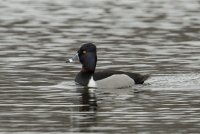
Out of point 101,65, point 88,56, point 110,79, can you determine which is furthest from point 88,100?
point 101,65

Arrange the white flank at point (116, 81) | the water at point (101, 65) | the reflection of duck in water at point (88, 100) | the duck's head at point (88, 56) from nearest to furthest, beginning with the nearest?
the water at point (101, 65) < the reflection of duck in water at point (88, 100) < the white flank at point (116, 81) < the duck's head at point (88, 56)

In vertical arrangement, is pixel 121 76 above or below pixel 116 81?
above

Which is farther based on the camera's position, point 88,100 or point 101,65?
point 101,65

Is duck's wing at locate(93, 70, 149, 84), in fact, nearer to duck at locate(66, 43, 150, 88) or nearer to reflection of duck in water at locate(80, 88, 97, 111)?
duck at locate(66, 43, 150, 88)

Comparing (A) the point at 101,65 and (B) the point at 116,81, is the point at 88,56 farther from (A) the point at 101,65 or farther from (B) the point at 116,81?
(A) the point at 101,65

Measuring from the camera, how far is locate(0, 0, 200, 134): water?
1883 centimetres

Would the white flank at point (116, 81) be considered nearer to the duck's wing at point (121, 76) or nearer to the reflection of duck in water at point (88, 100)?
the duck's wing at point (121, 76)

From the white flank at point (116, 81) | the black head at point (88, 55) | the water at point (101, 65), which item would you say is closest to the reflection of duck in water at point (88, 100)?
the water at point (101, 65)

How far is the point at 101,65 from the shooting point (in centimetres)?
2847

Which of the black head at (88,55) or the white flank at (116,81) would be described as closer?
the white flank at (116,81)

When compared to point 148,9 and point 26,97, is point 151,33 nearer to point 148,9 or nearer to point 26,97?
point 148,9

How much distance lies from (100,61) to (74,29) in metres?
9.30

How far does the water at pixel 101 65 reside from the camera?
18828 mm

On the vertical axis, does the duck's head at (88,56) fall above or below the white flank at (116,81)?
above
